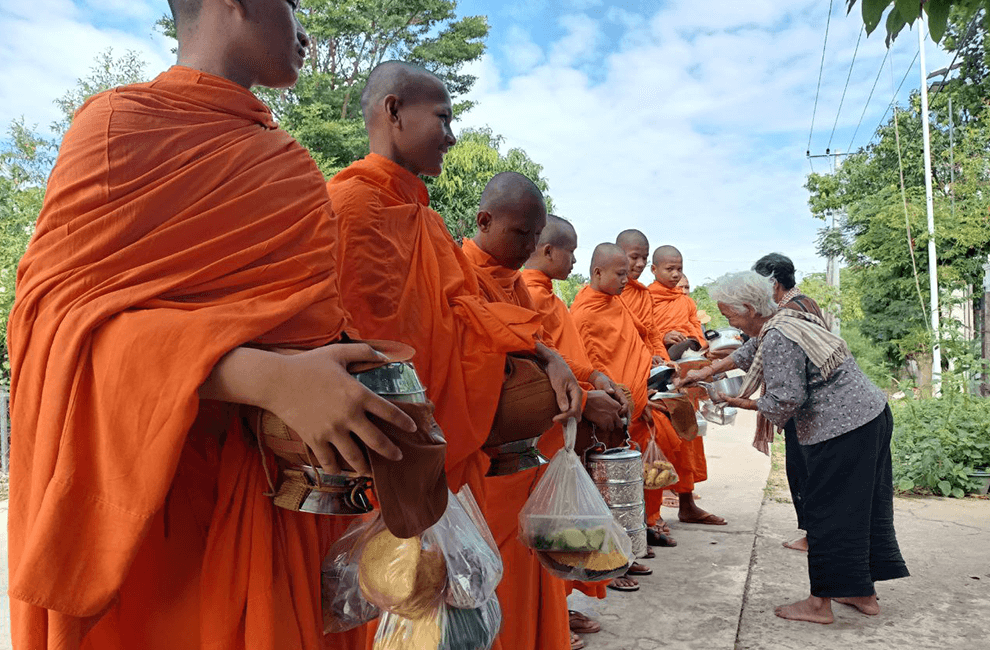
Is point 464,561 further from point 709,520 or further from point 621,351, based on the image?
point 709,520

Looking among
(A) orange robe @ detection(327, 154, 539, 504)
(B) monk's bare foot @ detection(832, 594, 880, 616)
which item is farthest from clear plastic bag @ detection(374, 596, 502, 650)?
(B) monk's bare foot @ detection(832, 594, 880, 616)

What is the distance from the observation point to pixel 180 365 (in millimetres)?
1204

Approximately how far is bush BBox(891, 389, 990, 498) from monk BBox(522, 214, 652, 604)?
3.84 metres

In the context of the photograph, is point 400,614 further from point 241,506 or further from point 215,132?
point 215,132

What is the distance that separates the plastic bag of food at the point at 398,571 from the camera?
148cm

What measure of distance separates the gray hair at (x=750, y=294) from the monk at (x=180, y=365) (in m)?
3.36

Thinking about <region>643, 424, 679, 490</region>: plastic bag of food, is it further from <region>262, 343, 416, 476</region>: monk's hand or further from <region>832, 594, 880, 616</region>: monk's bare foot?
<region>262, 343, 416, 476</region>: monk's hand

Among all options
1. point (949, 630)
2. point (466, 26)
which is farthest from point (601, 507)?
point (466, 26)

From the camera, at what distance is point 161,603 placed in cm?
139

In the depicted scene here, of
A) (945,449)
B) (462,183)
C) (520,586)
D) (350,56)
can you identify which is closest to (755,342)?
(520,586)

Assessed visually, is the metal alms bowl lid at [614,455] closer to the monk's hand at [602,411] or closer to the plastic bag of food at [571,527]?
the monk's hand at [602,411]

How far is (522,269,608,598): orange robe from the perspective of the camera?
12.5 ft

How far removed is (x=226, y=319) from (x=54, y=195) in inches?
14.6

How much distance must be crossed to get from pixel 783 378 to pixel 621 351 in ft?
4.90
